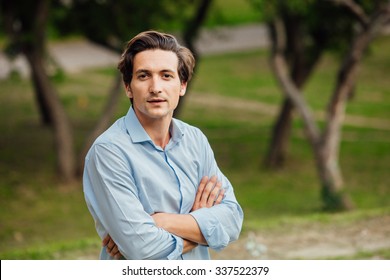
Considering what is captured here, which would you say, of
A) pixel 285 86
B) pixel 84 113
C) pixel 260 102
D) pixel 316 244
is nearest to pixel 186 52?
pixel 316 244

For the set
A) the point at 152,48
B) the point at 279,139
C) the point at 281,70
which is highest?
the point at 152,48

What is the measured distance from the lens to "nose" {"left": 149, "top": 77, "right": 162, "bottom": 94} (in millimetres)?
3564

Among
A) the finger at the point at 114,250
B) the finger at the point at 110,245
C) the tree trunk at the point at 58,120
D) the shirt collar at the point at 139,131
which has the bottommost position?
the tree trunk at the point at 58,120

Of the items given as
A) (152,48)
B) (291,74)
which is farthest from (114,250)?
(291,74)

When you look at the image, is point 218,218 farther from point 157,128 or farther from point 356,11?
point 356,11

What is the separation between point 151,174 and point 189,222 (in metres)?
0.25

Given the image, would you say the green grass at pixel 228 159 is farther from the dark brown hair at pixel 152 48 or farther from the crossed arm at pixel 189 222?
the dark brown hair at pixel 152 48

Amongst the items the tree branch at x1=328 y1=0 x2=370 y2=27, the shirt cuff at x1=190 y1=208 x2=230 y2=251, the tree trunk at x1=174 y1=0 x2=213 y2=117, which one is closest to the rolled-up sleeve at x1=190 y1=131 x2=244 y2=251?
the shirt cuff at x1=190 y1=208 x2=230 y2=251

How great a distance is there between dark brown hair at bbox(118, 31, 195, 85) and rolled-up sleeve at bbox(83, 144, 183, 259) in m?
0.30

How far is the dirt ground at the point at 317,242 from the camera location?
25.6 ft

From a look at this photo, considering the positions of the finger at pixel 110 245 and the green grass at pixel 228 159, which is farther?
the green grass at pixel 228 159

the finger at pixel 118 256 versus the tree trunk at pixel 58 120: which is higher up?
the finger at pixel 118 256

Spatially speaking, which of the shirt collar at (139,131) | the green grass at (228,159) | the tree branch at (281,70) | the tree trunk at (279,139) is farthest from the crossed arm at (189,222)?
the tree trunk at (279,139)

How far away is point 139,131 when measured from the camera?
3650 millimetres
